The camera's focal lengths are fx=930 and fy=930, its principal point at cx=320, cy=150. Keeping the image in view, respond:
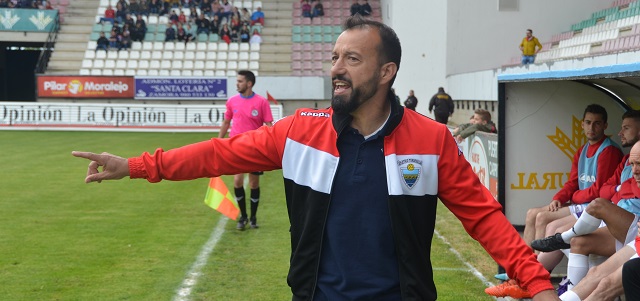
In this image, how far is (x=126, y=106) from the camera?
35.0 m

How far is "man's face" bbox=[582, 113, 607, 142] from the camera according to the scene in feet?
26.5

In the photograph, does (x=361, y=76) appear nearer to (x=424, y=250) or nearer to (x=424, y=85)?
(x=424, y=250)

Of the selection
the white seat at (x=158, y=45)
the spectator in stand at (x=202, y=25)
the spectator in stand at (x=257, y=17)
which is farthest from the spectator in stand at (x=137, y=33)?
the spectator in stand at (x=257, y=17)

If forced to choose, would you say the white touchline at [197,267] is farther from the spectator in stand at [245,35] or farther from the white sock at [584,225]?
the spectator in stand at [245,35]

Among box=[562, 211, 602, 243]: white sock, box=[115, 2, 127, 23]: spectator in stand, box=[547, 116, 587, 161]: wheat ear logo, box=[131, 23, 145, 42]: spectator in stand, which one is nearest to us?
box=[562, 211, 602, 243]: white sock

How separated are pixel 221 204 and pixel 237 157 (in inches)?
330

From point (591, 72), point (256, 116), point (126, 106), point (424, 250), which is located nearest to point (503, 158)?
point (591, 72)

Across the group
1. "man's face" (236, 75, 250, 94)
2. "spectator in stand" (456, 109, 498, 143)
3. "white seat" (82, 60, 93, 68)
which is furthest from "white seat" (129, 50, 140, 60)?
"man's face" (236, 75, 250, 94)

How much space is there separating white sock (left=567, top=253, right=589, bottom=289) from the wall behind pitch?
63.3 inches

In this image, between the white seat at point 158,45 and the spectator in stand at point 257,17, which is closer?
the white seat at point 158,45

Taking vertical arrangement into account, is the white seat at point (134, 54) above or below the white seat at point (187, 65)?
above

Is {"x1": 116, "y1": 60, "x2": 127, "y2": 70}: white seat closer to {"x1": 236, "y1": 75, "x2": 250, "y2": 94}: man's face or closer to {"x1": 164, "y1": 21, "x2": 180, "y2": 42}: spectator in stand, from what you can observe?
{"x1": 164, "y1": 21, "x2": 180, "y2": 42}: spectator in stand

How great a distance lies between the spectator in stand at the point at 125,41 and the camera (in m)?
44.4

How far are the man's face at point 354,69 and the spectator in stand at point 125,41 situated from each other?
42.0 metres
